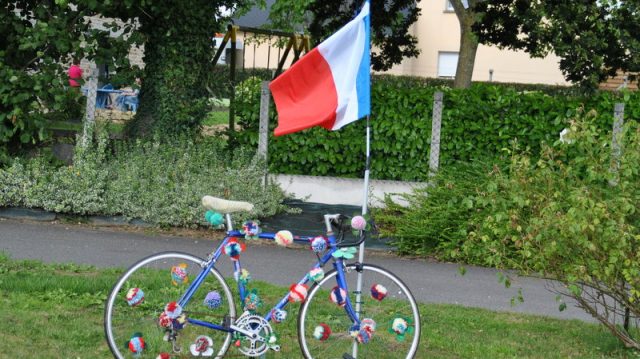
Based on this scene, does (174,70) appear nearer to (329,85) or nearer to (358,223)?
(329,85)

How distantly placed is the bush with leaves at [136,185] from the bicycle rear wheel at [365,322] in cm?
488

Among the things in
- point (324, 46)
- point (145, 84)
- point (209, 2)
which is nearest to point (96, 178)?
point (145, 84)

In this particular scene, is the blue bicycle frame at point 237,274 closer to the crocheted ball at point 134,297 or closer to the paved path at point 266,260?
the crocheted ball at point 134,297

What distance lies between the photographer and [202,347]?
5.70 m

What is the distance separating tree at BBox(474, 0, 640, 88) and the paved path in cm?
368

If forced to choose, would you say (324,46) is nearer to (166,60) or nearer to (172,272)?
(172,272)

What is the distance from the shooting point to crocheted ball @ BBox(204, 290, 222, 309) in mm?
5660

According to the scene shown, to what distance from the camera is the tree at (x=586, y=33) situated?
1212 centimetres

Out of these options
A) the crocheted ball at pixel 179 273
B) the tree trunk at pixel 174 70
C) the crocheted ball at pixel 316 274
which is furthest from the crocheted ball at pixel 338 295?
the tree trunk at pixel 174 70

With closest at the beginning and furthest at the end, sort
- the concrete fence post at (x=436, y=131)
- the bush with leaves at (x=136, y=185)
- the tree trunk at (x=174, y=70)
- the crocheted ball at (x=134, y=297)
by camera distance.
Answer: the crocheted ball at (x=134, y=297), the bush with leaves at (x=136, y=185), the concrete fence post at (x=436, y=131), the tree trunk at (x=174, y=70)

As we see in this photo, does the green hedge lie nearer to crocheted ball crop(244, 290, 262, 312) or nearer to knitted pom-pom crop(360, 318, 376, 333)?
knitted pom-pom crop(360, 318, 376, 333)

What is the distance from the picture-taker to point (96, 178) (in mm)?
11297

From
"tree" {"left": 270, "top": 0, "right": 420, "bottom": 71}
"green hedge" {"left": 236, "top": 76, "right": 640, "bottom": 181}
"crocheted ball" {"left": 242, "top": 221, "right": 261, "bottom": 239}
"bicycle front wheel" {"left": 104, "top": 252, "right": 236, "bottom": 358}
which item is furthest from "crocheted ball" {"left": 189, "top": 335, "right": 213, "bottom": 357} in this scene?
"tree" {"left": 270, "top": 0, "right": 420, "bottom": 71}

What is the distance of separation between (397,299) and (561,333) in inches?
74.1
